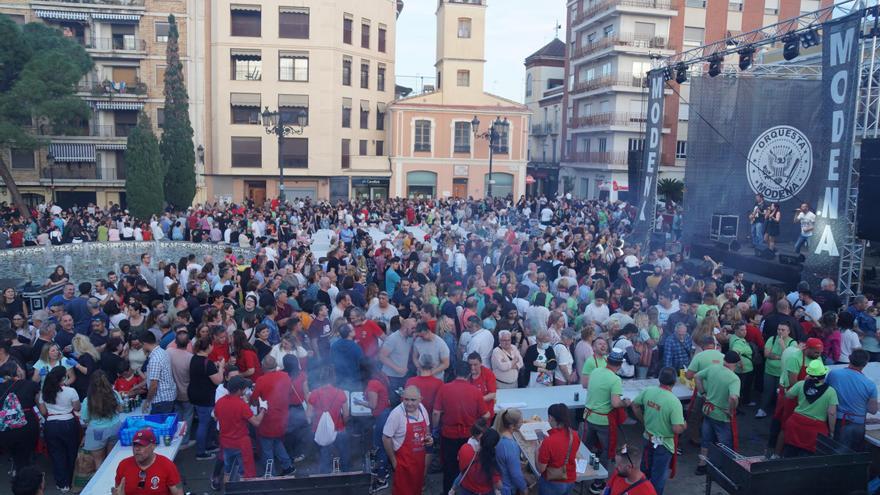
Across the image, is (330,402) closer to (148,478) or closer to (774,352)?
(148,478)

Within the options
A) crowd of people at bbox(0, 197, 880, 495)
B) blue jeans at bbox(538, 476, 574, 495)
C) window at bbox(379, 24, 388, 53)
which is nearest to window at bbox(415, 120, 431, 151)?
window at bbox(379, 24, 388, 53)

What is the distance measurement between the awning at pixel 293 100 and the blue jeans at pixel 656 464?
33111 mm

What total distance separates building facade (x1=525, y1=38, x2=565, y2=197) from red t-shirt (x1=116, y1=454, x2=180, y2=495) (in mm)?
44507

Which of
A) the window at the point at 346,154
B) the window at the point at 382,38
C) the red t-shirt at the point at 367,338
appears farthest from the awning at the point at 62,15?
the red t-shirt at the point at 367,338

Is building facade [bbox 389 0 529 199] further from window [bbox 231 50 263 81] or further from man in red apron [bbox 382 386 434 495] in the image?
man in red apron [bbox 382 386 434 495]

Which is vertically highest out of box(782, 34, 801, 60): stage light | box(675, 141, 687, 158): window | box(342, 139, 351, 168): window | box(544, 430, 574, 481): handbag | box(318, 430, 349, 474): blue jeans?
box(782, 34, 801, 60): stage light

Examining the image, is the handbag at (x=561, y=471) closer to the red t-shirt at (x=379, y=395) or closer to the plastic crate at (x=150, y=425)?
the red t-shirt at (x=379, y=395)

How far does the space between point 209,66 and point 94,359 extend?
32.5 metres

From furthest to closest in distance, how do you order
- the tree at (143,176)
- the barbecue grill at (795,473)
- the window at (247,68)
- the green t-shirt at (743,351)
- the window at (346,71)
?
the window at (346,71), the window at (247,68), the tree at (143,176), the green t-shirt at (743,351), the barbecue grill at (795,473)

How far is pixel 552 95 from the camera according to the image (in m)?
49.4

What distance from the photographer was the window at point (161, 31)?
35.1 m

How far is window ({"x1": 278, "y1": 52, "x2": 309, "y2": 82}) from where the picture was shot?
117 feet

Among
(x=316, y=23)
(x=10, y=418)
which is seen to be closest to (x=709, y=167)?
(x=10, y=418)

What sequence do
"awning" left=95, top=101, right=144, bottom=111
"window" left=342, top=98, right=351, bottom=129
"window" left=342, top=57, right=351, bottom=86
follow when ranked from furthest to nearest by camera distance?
1. "window" left=342, top=98, right=351, bottom=129
2. "window" left=342, top=57, right=351, bottom=86
3. "awning" left=95, top=101, right=144, bottom=111
